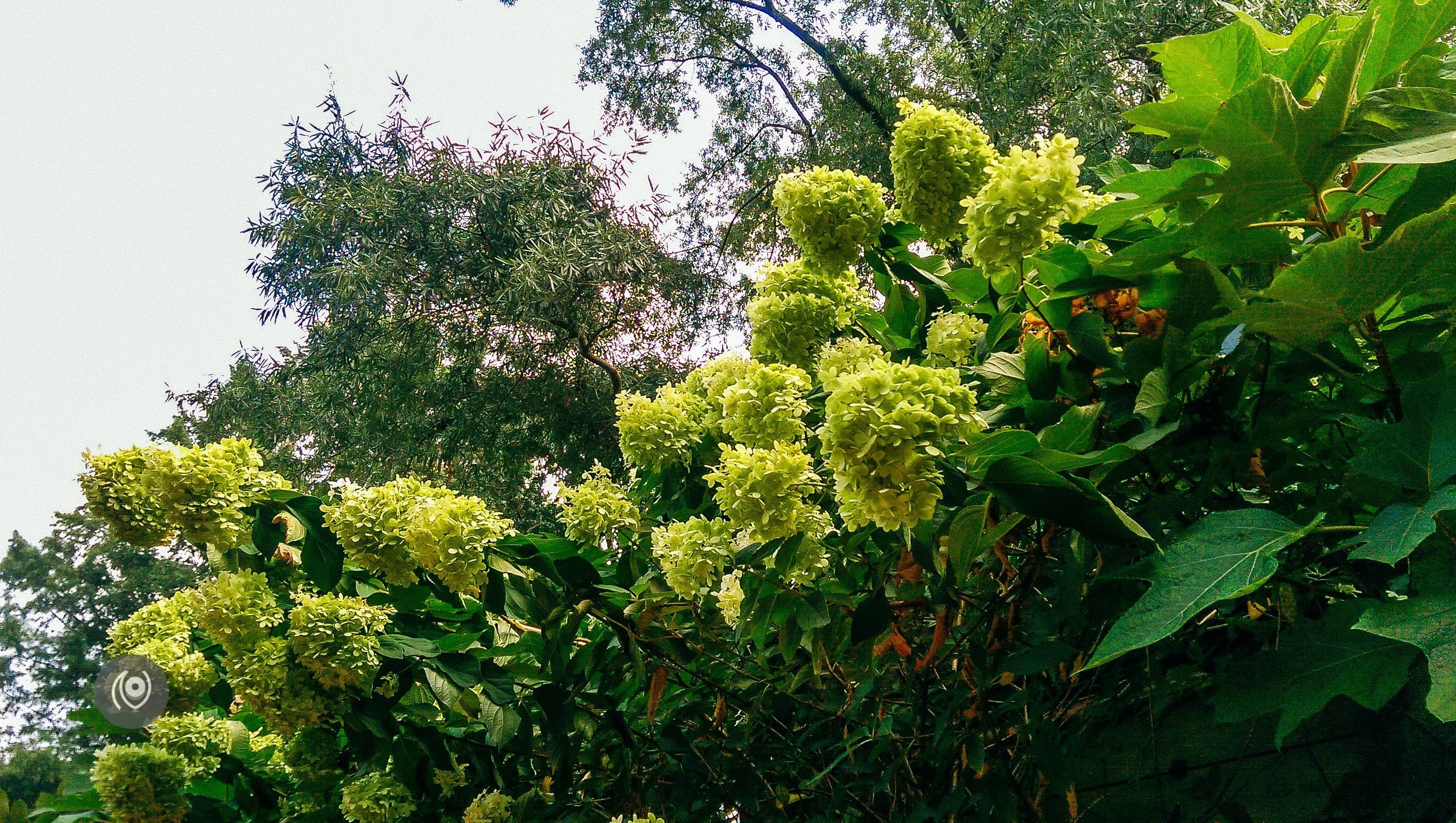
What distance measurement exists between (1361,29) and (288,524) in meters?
1.64

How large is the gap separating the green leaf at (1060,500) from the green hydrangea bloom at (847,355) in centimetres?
34

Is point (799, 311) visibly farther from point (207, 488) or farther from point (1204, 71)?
point (207, 488)

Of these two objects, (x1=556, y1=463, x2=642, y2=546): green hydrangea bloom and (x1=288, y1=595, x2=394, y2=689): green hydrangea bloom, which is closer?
(x1=288, y1=595, x2=394, y2=689): green hydrangea bloom

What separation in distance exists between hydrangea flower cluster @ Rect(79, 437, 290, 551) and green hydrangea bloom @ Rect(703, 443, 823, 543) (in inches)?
34.8

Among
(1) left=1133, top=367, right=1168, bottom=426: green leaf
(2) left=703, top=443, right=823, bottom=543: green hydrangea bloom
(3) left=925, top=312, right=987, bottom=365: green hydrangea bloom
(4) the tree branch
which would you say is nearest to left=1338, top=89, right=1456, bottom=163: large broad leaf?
(1) left=1133, top=367, right=1168, bottom=426: green leaf

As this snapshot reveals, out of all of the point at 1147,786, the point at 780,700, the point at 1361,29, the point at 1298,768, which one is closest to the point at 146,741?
the point at 780,700

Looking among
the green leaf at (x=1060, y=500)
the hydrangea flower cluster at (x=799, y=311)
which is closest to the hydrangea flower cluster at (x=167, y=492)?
the hydrangea flower cluster at (x=799, y=311)

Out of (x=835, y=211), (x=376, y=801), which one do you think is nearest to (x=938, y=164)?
(x=835, y=211)

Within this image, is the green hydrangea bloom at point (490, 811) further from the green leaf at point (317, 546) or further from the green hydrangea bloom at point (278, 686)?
the green leaf at point (317, 546)

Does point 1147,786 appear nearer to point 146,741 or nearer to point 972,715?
point 972,715

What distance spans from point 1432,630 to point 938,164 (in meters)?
0.91

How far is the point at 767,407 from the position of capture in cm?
145

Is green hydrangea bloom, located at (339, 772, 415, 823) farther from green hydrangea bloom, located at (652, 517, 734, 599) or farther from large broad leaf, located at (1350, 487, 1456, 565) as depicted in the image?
large broad leaf, located at (1350, 487, 1456, 565)

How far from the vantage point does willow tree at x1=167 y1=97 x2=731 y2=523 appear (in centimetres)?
763
